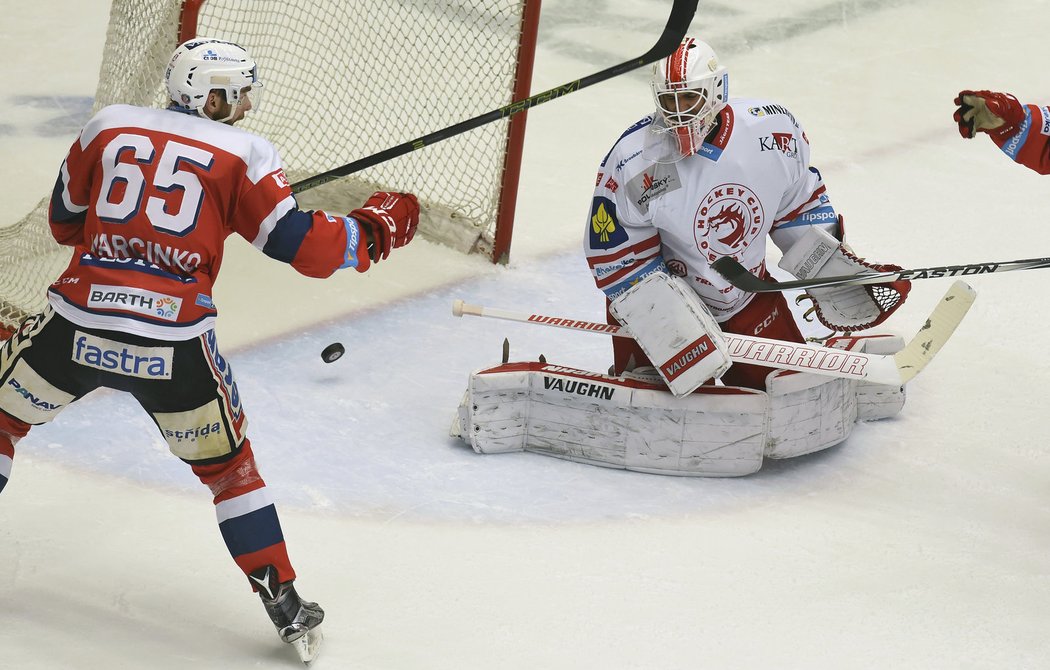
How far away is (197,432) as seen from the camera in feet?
8.32

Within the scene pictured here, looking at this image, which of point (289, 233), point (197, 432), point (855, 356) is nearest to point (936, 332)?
point (855, 356)

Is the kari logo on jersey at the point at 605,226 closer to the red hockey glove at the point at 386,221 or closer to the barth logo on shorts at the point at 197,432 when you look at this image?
the red hockey glove at the point at 386,221

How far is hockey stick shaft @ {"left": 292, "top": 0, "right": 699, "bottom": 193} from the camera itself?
3.46 metres

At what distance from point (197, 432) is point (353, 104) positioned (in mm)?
2845

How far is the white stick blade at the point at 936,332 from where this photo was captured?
3150mm

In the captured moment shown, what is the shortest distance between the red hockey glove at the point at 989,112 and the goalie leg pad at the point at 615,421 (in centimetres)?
78

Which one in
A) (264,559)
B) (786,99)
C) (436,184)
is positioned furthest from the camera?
(786,99)

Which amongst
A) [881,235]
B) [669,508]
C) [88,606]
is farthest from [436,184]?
[88,606]

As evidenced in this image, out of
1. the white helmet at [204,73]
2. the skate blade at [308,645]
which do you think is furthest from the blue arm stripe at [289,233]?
the skate blade at [308,645]

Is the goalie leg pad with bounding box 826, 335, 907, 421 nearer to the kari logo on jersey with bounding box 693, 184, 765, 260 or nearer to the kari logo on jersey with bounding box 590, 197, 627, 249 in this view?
the kari logo on jersey with bounding box 693, 184, 765, 260

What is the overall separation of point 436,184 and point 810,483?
187cm

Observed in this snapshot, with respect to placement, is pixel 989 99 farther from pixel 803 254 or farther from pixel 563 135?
pixel 563 135

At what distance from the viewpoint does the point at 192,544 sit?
3.00m

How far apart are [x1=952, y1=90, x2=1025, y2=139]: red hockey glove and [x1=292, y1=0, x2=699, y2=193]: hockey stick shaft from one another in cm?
70
